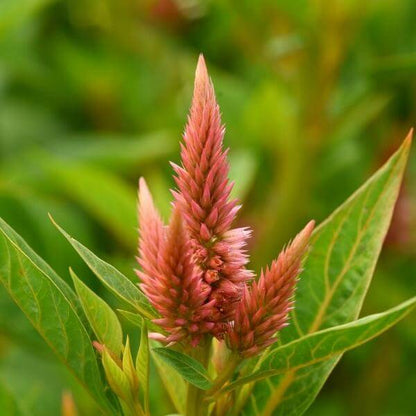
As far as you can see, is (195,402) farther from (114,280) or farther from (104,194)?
(104,194)

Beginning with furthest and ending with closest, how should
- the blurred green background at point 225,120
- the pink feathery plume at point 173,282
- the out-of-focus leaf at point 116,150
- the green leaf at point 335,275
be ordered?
the out-of-focus leaf at point 116,150
the blurred green background at point 225,120
the green leaf at point 335,275
the pink feathery plume at point 173,282

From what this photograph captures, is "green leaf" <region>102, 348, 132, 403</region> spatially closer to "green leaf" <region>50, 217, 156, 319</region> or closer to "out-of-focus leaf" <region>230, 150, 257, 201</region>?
"green leaf" <region>50, 217, 156, 319</region>

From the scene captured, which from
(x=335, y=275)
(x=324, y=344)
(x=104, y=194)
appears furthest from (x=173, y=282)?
(x=104, y=194)

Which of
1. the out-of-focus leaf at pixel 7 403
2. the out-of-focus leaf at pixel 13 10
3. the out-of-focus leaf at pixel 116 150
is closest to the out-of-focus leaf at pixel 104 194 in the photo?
the out-of-focus leaf at pixel 116 150

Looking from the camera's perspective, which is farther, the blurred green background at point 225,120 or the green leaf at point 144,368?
the blurred green background at point 225,120

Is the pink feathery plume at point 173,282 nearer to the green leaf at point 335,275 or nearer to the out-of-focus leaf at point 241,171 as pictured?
the green leaf at point 335,275

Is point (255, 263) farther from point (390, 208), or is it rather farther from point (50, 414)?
point (390, 208)
